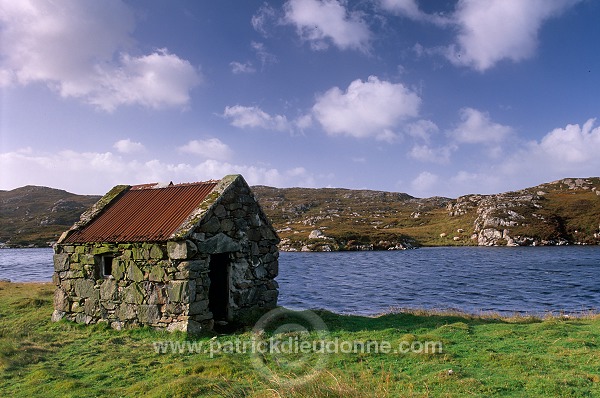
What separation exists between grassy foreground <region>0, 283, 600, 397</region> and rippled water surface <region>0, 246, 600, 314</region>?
1191 cm

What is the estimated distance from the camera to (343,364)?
10094mm

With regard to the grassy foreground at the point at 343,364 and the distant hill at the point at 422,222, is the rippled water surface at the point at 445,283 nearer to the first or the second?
the grassy foreground at the point at 343,364

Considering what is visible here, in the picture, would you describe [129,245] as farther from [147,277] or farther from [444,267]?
[444,267]

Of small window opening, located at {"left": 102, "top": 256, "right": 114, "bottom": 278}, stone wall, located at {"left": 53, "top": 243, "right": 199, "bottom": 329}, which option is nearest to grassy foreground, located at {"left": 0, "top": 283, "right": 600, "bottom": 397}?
stone wall, located at {"left": 53, "top": 243, "right": 199, "bottom": 329}

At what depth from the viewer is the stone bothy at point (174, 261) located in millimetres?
13773

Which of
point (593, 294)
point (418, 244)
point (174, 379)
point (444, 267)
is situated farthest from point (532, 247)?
point (174, 379)

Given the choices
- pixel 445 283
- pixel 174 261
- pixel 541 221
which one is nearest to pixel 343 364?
pixel 174 261

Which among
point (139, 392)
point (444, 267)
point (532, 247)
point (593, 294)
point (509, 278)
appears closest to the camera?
point (139, 392)

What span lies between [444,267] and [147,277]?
42304 millimetres

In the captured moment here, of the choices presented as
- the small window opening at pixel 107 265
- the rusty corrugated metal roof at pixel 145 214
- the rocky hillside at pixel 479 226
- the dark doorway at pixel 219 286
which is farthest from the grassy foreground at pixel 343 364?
the rocky hillside at pixel 479 226

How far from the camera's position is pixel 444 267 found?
50.1 m

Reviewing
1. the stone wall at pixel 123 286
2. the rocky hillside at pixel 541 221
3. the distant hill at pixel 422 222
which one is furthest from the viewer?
the distant hill at pixel 422 222

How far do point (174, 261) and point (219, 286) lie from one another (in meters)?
2.77

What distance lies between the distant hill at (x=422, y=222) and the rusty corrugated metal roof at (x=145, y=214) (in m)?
63.4
